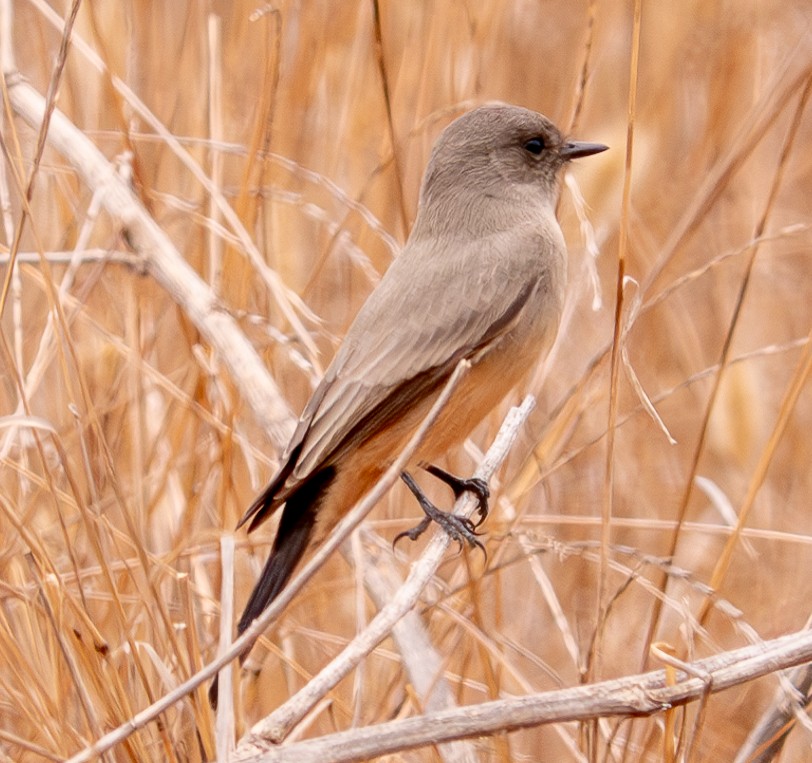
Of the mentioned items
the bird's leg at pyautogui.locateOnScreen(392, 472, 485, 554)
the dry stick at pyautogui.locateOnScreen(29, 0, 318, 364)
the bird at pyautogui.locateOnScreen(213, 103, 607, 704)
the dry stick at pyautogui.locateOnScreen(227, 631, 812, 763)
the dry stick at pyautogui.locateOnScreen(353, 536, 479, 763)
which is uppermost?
the dry stick at pyautogui.locateOnScreen(29, 0, 318, 364)

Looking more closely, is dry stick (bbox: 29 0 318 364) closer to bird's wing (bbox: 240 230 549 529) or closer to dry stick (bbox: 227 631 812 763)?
bird's wing (bbox: 240 230 549 529)

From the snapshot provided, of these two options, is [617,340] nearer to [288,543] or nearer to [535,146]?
[288,543]

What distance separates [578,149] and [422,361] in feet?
2.40

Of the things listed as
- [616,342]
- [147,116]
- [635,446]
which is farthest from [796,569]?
[147,116]

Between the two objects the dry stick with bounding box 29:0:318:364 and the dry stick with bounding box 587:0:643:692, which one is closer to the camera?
the dry stick with bounding box 587:0:643:692

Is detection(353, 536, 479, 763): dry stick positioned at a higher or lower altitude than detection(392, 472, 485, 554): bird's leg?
lower

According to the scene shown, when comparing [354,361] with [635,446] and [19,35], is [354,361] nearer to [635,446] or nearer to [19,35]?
[635,446]

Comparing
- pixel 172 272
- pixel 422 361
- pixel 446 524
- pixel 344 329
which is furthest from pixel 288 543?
pixel 344 329

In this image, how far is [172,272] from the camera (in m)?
2.28

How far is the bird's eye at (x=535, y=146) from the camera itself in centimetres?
265

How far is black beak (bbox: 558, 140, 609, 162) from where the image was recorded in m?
2.60

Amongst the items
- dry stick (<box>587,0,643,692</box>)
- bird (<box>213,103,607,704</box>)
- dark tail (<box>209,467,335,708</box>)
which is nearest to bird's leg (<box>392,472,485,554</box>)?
bird (<box>213,103,607,704</box>)

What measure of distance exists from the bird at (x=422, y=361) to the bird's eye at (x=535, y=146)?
8.0 inches

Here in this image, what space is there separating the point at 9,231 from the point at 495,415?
1115mm
